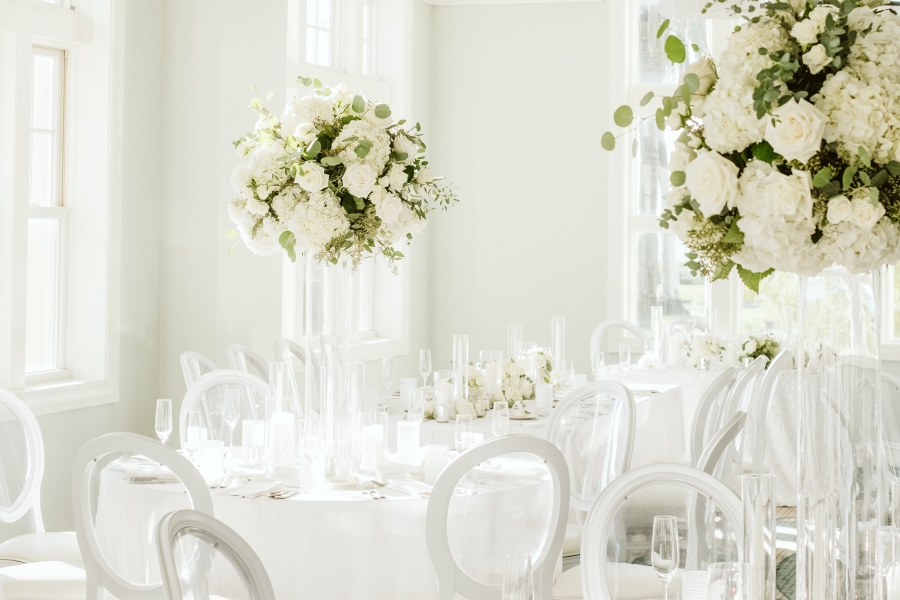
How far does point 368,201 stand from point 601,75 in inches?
213

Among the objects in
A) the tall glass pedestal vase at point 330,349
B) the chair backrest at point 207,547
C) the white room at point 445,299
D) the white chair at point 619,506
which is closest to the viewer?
the white room at point 445,299

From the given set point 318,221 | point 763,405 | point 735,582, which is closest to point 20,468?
point 318,221

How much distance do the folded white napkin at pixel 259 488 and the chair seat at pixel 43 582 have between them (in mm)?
557

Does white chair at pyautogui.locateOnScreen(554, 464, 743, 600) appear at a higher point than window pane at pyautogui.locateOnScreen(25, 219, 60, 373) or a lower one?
lower

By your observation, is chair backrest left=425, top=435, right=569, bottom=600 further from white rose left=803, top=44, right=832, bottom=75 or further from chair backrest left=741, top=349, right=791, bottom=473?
chair backrest left=741, top=349, right=791, bottom=473

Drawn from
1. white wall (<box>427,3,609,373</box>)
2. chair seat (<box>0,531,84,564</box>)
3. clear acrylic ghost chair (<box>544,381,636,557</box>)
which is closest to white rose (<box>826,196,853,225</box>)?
clear acrylic ghost chair (<box>544,381,636,557</box>)

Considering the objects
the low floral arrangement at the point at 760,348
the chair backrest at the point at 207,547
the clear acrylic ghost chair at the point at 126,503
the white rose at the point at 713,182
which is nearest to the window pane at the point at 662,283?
the low floral arrangement at the point at 760,348

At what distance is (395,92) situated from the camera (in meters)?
7.92

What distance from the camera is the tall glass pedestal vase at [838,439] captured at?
1.54m

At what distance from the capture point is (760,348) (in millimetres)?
6645

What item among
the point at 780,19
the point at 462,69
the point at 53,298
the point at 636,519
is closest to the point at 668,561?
the point at 636,519

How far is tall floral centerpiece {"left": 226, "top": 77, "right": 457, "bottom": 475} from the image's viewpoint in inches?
127

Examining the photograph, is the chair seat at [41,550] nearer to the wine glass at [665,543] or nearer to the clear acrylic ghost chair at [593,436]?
the clear acrylic ghost chair at [593,436]

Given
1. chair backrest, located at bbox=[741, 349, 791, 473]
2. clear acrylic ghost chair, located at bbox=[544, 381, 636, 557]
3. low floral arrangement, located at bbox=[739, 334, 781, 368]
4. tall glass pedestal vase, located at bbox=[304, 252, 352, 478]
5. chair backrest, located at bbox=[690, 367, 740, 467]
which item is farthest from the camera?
low floral arrangement, located at bbox=[739, 334, 781, 368]
